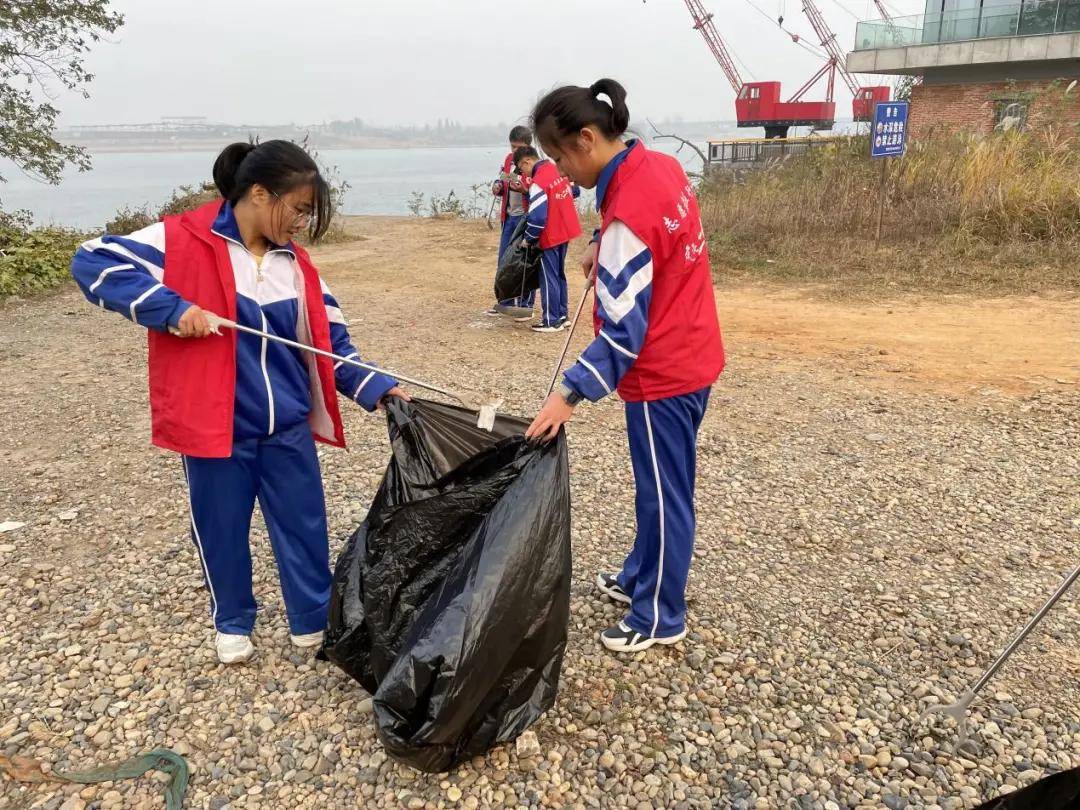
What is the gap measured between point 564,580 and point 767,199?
990cm

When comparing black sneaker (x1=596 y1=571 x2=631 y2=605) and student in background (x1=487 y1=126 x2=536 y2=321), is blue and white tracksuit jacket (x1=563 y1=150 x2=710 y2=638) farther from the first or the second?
student in background (x1=487 y1=126 x2=536 y2=321)

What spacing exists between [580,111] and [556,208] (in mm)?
4271

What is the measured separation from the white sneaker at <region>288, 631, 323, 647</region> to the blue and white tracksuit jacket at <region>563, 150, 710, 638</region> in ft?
3.35

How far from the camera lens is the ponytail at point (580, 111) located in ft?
6.52

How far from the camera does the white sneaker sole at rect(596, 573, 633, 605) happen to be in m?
2.74

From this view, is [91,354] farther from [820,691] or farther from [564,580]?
[820,691]

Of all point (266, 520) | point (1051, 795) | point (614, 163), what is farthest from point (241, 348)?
point (1051, 795)

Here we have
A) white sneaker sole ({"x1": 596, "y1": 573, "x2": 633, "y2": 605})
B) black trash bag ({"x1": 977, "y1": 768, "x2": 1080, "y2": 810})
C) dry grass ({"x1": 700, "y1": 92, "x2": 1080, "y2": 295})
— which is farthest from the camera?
dry grass ({"x1": 700, "y1": 92, "x2": 1080, "y2": 295})

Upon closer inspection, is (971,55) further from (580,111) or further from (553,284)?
(580,111)

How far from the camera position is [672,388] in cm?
212

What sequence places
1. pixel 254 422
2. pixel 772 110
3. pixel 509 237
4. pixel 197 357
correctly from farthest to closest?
pixel 772 110 < pixel 509 237 < pixel 254 422 < pixel 197 357

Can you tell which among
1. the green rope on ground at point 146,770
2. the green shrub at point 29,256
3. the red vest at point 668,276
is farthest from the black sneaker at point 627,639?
the green shrub at point 29,256

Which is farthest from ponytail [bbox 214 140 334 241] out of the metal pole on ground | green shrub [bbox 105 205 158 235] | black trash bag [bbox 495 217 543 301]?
green shrub [bbox 105 205 158 235]

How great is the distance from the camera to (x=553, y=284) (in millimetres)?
6582
